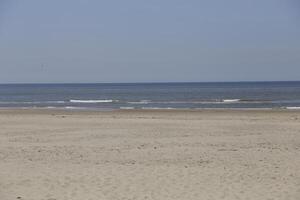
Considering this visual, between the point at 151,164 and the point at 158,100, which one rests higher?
the point at 158,100

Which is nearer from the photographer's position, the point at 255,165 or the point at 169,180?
the point at 169,180

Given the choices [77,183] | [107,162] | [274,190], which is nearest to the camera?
[274,190]

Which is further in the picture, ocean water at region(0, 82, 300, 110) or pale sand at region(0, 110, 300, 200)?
ocean water at region(0, 82, 300, 110)

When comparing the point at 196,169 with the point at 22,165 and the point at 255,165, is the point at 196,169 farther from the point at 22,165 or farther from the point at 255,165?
the point at 22,165

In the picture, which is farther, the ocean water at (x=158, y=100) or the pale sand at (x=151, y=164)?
the ocean water at (x=158, y=100)

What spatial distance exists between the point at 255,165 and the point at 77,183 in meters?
3.60

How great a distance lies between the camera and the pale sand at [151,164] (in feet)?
24.4

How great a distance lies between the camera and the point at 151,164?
9852 mm

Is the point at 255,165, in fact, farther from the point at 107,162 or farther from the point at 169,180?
the point at 107,162

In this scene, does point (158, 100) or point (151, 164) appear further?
point (158, 100)

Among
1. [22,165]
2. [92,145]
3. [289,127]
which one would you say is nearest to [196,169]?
A: [22,165]

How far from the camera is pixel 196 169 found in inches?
364

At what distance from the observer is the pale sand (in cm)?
743

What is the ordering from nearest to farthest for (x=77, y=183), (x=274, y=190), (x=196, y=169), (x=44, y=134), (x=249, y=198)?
(x=249, y=198) → (x=274, y=190) → (x=77, y=183) → (x=196, y=169) → (x=44, y=134)
